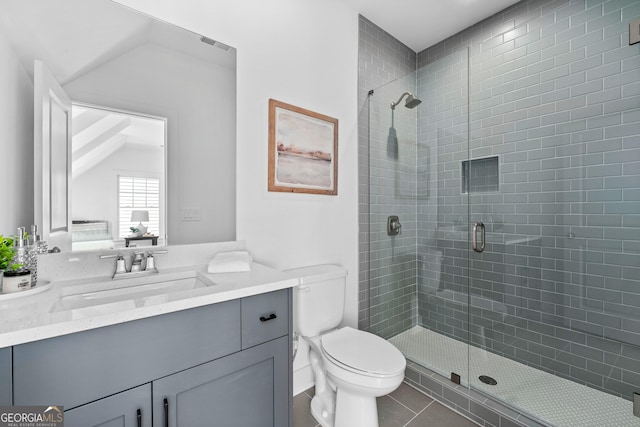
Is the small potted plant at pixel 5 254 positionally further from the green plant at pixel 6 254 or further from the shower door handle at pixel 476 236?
the shower door handle at pixel 476 236

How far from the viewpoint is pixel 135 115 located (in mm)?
1294

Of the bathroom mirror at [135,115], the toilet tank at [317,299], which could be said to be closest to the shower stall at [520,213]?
the toilet tank at [317,299]

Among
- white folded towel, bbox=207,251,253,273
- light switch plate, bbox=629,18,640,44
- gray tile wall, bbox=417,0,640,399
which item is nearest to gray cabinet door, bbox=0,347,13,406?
white folded towel, bbox=207,251,253,273

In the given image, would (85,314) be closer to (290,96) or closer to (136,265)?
(136,265)

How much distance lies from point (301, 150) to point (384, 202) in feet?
2.73

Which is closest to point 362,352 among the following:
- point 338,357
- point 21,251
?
point 338,357

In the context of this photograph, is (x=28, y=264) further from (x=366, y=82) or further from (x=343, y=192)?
(x=366, y=82)

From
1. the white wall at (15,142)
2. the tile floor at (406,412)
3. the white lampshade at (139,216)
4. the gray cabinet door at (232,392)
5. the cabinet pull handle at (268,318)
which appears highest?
the white wall at (15,142)

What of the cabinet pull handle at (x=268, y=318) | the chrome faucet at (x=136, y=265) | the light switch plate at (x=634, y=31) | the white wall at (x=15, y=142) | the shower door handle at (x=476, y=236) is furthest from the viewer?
the shower door handle at (x=476, y=236)

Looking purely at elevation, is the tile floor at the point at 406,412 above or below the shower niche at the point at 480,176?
below

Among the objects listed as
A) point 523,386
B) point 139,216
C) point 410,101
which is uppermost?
point 410,101

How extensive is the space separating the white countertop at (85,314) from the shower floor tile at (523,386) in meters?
1.43

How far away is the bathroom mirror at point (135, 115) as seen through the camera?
3.70 feet

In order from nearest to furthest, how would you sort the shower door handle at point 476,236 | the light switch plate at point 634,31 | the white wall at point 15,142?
the white wall at point 15,142 → the light switch plate at point 634,31 → the shower door handle at point 476,236
